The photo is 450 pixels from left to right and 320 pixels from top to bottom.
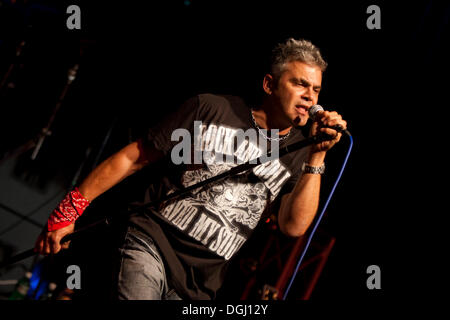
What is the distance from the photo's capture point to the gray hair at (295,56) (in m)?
2.12

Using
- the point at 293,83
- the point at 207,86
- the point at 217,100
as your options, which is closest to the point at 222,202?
the point at 217,100

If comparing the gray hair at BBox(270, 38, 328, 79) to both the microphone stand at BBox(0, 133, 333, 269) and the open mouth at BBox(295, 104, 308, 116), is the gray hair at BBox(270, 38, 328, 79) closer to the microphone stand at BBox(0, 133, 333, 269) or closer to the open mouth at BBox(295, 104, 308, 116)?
the open mouth at BBox(295, 104, 308, 116)

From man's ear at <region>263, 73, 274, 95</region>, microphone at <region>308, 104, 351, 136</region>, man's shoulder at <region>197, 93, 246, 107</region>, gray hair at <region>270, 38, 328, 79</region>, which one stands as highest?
gray hair at <region>270, 38, 328, 79</region>

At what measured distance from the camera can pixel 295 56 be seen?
7.05 feet

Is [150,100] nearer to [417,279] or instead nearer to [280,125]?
[280,125]

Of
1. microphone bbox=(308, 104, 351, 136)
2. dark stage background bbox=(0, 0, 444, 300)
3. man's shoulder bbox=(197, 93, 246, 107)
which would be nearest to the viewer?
microphone bbox=(308, 104, 351, 136)

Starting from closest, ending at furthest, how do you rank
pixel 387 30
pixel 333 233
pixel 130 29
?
pixel 387 30
pixel 130 29
pixel 333 233

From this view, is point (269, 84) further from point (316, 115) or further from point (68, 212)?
point (68, 212)

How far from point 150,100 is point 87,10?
1.12m

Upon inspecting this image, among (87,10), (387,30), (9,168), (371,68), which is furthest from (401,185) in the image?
(9,168)

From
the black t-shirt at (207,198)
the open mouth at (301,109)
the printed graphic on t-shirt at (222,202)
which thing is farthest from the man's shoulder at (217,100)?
the open mouth at (301,109)

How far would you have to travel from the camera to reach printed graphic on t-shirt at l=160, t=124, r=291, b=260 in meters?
1.72

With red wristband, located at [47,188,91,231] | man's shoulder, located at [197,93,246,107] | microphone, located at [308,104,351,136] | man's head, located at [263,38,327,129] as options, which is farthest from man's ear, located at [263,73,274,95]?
red wristband, located at [47,188,91,231]
